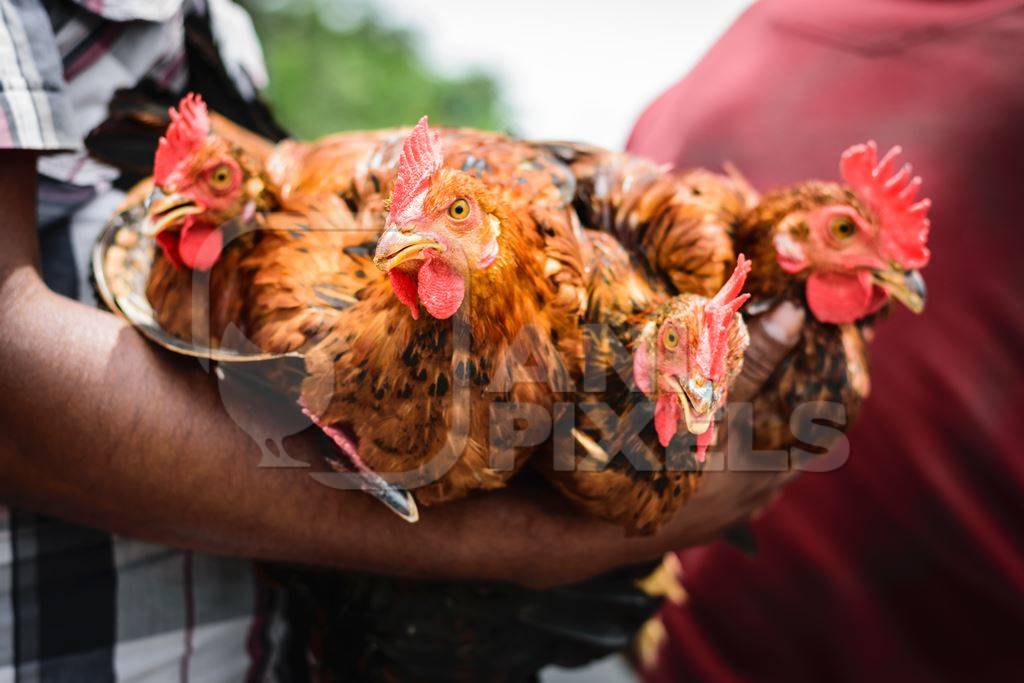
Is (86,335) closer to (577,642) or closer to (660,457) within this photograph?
(660,457)

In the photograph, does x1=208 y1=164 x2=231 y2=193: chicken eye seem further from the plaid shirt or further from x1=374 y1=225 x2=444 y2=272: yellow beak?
x1=374 y1=225 x2=444 y2=272: yellow beak

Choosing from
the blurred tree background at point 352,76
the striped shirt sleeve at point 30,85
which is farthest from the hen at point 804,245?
the blurred tree background at point 352,76

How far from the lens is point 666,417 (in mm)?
958

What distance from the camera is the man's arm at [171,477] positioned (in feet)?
2.97

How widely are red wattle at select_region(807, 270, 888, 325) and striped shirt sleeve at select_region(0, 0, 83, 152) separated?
955mm

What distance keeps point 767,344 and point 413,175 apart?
0.57 meters

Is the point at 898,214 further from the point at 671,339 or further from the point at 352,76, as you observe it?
the point at 352,76

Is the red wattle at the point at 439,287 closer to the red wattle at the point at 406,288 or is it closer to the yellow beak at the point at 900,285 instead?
the red wattle at the point at 406,288

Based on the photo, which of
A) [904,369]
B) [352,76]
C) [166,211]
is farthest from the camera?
[352,76]

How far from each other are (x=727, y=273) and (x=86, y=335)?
792 millimetres

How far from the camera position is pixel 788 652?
6.28 feet

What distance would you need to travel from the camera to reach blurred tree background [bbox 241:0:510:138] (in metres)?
4.43

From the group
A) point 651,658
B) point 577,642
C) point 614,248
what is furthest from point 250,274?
point 651,658

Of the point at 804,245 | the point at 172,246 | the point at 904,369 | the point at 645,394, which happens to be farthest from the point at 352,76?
the point at 645,394
